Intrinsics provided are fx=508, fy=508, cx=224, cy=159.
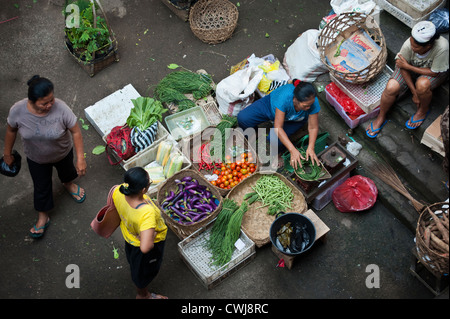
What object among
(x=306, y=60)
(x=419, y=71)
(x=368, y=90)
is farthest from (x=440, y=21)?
(x=306, y=60)

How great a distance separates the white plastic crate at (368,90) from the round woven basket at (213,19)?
5.48 ft

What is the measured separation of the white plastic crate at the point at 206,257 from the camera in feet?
16.4

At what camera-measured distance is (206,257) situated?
5.12m

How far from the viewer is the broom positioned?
→ 5.12 m

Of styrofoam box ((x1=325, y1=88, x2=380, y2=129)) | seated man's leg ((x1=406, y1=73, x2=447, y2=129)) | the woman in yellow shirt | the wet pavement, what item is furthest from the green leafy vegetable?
seated man's leg ((x1=406, y1=73, x2=447, y2=129))

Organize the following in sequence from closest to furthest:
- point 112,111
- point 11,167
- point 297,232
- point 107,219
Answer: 1. point 107,219
2. point 11,167
3. point 297,232
4. point 112,111

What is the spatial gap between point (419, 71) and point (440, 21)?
21.7 inches

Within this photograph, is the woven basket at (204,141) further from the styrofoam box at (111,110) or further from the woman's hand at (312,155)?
the styrofoam box at (111,110)

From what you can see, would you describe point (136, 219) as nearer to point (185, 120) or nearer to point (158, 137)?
point (158, 137)

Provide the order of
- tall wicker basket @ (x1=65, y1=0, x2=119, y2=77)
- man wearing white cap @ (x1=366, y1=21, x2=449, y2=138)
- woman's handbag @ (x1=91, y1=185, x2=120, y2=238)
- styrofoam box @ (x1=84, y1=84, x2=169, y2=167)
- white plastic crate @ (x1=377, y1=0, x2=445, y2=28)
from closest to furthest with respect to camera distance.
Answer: woman's handbag @ (x1=91, y1=185, x2=120, y2=238)
man wearing white cap @ (x1=366, y1=21, x2=449, y2=138)
white plastic crate @ (x1=377, y1=0, x2=445, y2=28)
styrofoam box @ (x1=84, y1=84, x2=169, y2=167)
tall wicker basket @ (x1=65, y1=0, x2=119, y2=77)

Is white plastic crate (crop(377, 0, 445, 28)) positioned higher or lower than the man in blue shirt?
higher

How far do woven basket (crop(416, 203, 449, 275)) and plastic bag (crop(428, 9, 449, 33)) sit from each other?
1813 mm

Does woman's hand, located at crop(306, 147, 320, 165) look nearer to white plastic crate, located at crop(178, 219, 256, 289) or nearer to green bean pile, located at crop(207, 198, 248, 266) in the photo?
green bean pile, located at crop(207, 198, 248, 266)
